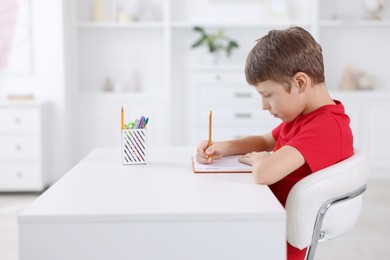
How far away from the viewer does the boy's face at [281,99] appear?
1.80 metres

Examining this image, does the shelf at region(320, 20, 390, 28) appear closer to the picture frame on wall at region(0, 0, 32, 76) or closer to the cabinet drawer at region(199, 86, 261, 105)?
the cabinet drawer at region(199, 86, 261, 105)

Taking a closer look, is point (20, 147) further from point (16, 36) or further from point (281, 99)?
point (281, 99)

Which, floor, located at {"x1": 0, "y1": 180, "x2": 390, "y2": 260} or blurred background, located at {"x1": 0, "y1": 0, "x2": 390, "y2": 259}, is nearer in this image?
floor, located at {"x1": 0, "y1": 180, "x2": 390, "y2": 260}

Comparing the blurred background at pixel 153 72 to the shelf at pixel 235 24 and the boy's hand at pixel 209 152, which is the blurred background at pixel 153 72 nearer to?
the shelf at pixel 235 24

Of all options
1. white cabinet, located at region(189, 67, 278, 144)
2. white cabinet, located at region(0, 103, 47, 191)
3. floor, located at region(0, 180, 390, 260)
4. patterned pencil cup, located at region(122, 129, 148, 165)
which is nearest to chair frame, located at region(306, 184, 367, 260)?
patterned pencil cup, located at region(122, 129, 148, 165)

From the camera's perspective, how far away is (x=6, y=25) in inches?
192

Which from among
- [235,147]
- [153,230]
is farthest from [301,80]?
[153,230]

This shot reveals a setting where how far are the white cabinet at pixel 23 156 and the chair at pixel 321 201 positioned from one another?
315 centimetres

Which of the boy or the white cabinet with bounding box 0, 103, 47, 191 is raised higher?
the boy

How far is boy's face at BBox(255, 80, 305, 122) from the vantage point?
1.80 metres

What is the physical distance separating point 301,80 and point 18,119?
123 inches

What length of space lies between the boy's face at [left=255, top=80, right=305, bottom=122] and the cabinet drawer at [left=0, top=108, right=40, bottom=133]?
9.70ft

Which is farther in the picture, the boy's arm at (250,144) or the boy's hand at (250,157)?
the boy's arm at (250,144)

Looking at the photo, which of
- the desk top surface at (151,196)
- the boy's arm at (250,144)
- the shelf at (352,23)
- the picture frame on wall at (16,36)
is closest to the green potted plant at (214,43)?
the shelf at (352,23)
